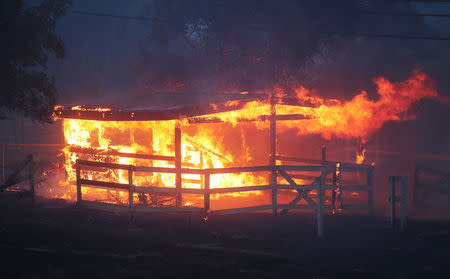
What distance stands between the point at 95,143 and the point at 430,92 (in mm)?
11983

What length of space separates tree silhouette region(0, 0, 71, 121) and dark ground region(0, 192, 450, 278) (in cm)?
345

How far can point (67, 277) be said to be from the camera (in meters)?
5.49

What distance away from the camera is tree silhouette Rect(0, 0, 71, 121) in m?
10.7

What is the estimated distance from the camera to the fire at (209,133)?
13.0 m

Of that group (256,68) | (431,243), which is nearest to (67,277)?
(431,243)

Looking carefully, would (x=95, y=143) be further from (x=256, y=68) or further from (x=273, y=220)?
(x=256, y=68)

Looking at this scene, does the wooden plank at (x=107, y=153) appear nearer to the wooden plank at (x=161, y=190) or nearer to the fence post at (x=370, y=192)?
the wooden plank at (x=161, y=190)

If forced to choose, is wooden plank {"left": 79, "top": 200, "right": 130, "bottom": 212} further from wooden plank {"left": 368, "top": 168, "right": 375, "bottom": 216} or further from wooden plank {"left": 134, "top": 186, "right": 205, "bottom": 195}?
wooden plank {"left": 368, "top": 168, "right": 375, "bottom": 216}

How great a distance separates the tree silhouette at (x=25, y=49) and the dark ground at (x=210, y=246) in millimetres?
3451

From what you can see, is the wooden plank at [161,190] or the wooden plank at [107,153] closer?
the wooden plank at [161,190]

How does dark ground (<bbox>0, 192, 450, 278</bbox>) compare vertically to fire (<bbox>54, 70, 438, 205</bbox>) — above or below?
below

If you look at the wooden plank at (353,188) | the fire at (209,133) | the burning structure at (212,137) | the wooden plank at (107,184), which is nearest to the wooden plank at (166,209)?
the wooden plank at (107,184)

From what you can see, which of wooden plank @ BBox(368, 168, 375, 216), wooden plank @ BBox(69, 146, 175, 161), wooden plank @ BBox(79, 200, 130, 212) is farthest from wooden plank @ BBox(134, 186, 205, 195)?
wooden plank @ BBox(368, 168, 375, 216)

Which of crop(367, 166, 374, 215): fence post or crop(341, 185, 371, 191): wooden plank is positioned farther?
crop(367, 166, 374, 215): fence post
